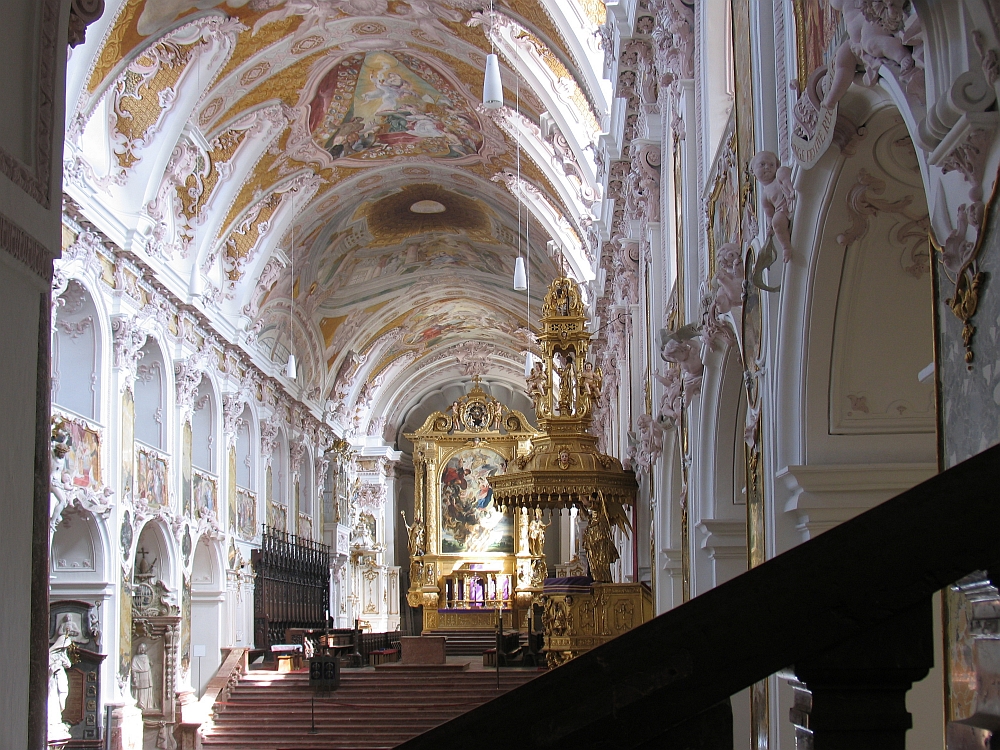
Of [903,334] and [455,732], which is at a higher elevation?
[903,334]

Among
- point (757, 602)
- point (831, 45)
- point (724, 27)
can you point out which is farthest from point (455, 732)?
point (724, 27)

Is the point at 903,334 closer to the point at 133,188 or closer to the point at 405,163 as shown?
the point at 133,188

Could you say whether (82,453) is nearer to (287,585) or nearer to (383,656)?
(287,585)

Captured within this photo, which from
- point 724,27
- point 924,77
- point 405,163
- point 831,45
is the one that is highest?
point 405,163

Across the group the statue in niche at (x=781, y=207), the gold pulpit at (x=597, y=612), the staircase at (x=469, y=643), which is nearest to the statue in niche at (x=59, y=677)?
the gold pulpit at (x=597, y=612)

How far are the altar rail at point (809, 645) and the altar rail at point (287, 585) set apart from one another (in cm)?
2625

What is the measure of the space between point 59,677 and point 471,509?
27.2 m

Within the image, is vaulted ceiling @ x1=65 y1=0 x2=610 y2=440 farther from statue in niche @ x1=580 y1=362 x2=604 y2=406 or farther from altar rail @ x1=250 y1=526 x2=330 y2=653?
altar rail @ x1=250 y1=526 x2=330 y2=653

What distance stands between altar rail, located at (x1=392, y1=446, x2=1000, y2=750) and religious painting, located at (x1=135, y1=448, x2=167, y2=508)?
1928 centimetres

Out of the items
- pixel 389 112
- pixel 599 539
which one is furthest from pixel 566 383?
pixel 389 112

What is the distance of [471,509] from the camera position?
43.9 metres

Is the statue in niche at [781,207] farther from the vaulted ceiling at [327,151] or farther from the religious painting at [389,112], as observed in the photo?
the religious painting at [389,112]

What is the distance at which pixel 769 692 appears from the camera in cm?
634

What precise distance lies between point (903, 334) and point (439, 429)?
1476 inches
